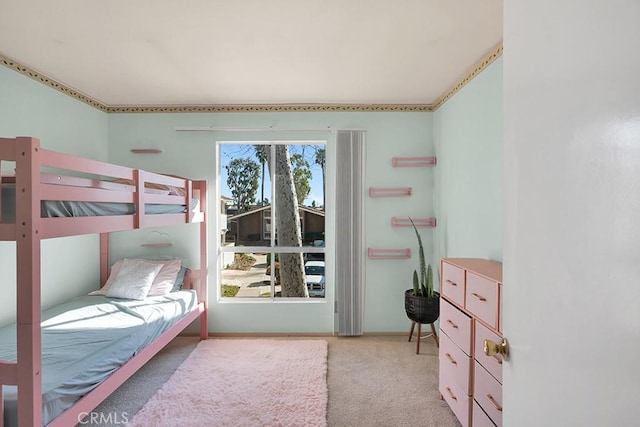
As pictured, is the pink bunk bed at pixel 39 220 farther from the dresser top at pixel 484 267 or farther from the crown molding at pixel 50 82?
the dresser top at pixel 484 267

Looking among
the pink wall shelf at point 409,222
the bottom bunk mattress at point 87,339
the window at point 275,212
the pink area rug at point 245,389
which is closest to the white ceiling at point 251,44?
the window at point 275,212

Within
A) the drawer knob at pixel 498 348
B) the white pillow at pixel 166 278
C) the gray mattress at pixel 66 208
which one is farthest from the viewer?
the white pillow at pixel 166 278

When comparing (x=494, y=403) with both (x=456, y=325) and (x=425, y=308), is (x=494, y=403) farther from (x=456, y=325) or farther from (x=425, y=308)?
(x=425, y=308)

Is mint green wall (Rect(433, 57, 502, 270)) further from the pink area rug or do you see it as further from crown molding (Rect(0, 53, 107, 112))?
crown molding (Rect(0, 53, 107, 112))

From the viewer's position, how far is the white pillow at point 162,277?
316 cm

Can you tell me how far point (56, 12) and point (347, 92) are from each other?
220cm

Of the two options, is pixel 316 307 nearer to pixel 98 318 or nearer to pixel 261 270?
pixel 261 270

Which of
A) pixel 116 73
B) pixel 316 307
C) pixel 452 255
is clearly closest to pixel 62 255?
pixel 116 73

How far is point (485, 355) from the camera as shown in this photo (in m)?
1.78

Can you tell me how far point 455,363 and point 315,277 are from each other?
1.89 meters

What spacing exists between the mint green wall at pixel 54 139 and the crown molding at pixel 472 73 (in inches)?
142

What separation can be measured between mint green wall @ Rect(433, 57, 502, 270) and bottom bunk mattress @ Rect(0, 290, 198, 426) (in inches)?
102

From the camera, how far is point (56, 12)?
1.86m

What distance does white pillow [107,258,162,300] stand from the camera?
3.03m
